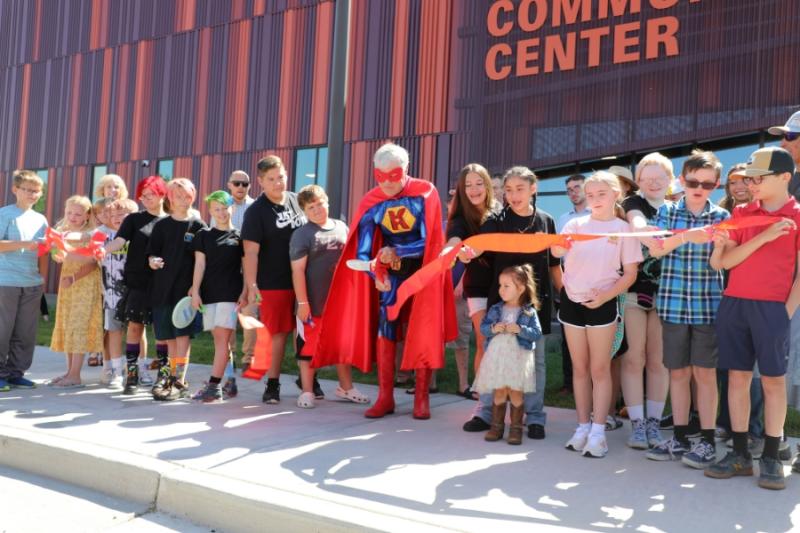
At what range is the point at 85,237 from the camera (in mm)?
6504

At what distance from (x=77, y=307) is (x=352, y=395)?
278 centimetres

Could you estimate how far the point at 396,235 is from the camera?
548 cm

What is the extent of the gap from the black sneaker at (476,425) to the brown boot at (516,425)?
1.14ft

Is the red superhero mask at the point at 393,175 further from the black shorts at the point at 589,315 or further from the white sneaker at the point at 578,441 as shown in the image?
the white sneaker at the point at 578,441

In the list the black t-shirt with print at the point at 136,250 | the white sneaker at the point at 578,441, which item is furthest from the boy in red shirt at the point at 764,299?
the black t-shirt with print at the point at 136,250

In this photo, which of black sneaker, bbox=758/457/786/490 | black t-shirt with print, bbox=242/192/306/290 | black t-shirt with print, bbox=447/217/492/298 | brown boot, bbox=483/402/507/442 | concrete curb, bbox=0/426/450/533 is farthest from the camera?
black t-shirt with print, bbox=242/192/306/290

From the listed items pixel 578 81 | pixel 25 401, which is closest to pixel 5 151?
pixel 578 81

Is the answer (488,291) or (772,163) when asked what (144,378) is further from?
(772,163)

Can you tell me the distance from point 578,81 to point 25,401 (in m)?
11.3

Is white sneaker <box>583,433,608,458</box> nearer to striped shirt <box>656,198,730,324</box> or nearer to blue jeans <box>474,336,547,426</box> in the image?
blue jeans <box>474,336,547,426</box>

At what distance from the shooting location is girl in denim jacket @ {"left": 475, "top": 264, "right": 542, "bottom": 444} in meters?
4.61

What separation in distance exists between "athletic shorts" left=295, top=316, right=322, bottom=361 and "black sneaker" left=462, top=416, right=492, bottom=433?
1.47 m

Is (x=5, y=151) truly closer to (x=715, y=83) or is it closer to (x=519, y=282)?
(x=715, y=83)

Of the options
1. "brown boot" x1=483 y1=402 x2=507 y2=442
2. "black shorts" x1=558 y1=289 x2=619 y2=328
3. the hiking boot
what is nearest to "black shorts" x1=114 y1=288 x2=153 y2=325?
"brown boot" x1=483 y1=402 x2=507 y2=442
